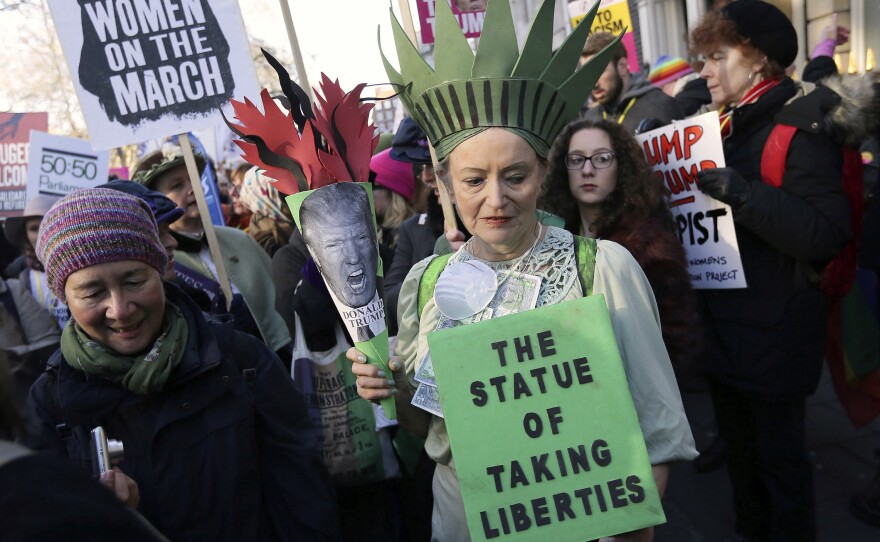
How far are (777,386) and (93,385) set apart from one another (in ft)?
8.32

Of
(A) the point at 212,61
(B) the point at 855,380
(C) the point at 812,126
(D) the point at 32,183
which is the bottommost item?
(B) the point at 855,380

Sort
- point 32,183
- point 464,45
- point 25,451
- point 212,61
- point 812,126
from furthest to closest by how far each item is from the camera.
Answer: point 32,183 → point 212,61 → point 812,126 → point 464,45 → point 25,451

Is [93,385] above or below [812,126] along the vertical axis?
below

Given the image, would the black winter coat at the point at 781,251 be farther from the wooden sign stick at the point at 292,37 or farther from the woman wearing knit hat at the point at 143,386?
the woman wearing knit hat at the point at 143,386

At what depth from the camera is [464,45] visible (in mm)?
1692

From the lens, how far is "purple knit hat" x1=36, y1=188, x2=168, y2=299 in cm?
191

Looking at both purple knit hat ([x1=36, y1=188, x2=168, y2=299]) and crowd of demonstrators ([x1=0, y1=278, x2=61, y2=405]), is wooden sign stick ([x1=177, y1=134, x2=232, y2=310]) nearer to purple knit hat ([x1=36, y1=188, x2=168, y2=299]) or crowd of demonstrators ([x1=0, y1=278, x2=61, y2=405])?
crowd of demonstrators ([x1=0, y1=278, x2=61, y2=405])

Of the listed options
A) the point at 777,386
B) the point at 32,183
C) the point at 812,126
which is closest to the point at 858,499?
the point at 777,386

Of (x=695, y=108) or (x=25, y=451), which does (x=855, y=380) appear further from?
(x=25, y=451)

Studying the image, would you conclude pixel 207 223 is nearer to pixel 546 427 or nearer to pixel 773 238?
pixel 546 427

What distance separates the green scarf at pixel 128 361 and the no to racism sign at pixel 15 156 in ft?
15.2

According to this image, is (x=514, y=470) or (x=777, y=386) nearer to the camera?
(x=514, y=470)

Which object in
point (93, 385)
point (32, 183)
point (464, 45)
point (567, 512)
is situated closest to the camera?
point (567, 512)

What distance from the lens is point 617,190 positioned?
285cm
